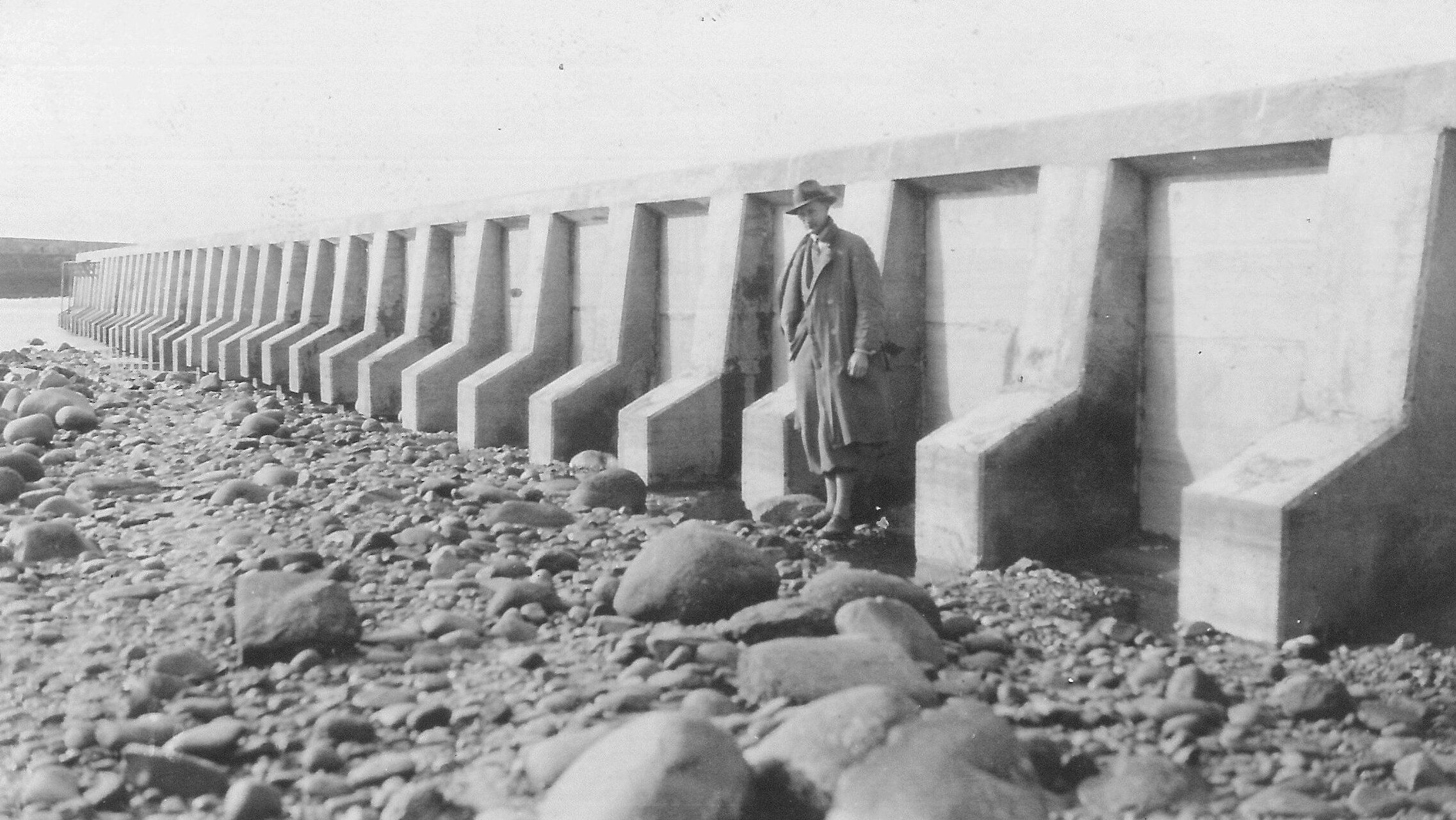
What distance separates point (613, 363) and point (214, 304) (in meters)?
18.3

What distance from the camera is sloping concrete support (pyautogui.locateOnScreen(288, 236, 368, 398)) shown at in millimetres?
18188

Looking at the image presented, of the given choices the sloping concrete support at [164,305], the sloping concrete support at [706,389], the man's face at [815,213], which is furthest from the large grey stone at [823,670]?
the sloping concrete support at [164,305]

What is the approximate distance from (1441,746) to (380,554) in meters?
4.82

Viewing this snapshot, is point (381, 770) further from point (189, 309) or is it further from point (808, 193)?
point (189, 309)

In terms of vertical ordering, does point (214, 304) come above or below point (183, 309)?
above

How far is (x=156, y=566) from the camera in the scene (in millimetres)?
6918

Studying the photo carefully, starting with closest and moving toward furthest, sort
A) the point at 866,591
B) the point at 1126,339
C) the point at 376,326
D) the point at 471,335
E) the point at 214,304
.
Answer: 1. the point at 866,591
2. the point at 1126,339
3. the point at 471,335
4. the point at 376,326
5. the point at 214,304

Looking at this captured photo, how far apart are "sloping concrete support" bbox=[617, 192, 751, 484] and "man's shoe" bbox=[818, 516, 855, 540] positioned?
211 cm

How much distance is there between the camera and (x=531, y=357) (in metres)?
12.6

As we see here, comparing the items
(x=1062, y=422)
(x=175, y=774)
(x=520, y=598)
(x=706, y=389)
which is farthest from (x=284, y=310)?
(x=175, y=774)

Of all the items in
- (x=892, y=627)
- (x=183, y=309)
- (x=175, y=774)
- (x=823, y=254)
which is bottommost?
(x=175, y=774)

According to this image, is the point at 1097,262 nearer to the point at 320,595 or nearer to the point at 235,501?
the point at 320,595

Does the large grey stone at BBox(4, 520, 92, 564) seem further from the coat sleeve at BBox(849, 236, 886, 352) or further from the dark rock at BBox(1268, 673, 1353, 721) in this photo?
the dark rock at BBox(1268, 673, 1353, 721)

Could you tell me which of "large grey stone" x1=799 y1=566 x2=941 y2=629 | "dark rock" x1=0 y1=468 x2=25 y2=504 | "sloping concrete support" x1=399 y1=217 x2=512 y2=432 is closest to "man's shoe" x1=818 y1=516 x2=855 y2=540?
"large grey stone" x1=799 y1=566 x2=941 y2=629
